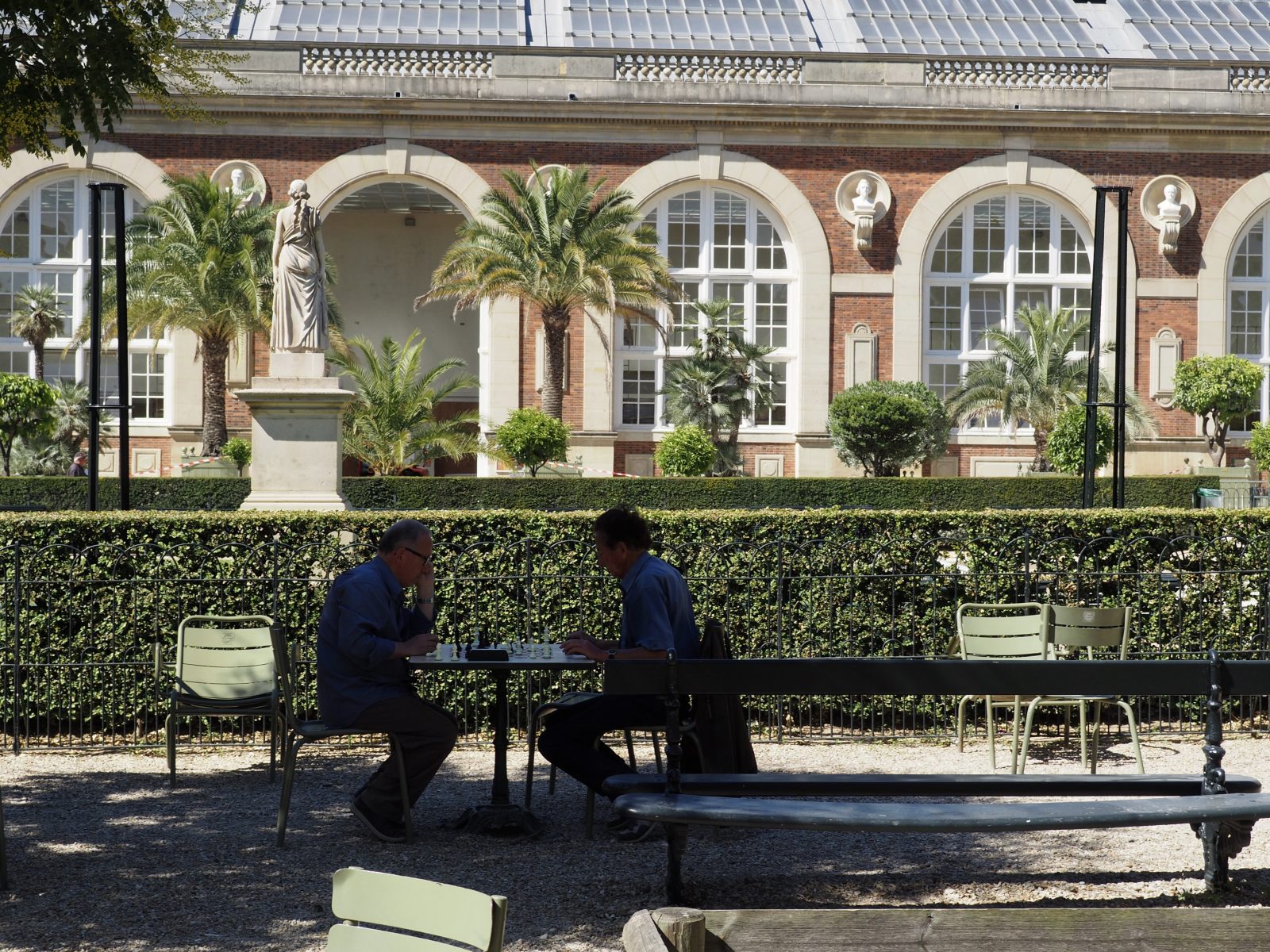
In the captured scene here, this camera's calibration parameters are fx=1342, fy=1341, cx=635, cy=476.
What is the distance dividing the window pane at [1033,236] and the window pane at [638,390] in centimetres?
961

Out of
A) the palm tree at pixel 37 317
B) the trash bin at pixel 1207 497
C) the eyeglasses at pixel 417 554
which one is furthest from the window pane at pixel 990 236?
the eyeglasses at pixel 417 554

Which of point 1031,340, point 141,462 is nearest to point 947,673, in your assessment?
point 1031,340

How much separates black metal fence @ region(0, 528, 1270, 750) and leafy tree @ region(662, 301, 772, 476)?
21.4 metres

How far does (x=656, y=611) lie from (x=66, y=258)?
30.2 metres

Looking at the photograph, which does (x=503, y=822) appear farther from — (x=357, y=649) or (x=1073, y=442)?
(x=1073, y=442)

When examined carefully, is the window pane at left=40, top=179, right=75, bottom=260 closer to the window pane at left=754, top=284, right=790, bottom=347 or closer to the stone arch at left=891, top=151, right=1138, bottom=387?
the window pane at left=754, top=284, right=790, bottom=347

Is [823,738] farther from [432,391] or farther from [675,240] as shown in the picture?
[675,240]

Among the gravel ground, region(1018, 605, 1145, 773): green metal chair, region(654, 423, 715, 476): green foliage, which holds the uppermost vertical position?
region(654, 423, 715, 476): green foliage

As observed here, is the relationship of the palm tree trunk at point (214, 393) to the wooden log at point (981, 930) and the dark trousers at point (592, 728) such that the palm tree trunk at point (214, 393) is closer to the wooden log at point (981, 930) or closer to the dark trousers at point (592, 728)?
the dark trousers at point (592, 728)

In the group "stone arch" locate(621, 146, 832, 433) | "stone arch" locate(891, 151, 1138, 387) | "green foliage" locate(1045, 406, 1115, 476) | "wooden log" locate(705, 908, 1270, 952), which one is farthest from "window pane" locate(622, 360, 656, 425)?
"wooden log" locate(705, 908, 1270, 952)

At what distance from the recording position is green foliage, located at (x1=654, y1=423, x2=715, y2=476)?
28.0 metres

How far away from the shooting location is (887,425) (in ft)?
93.5

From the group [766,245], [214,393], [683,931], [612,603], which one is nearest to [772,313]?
[766,245]

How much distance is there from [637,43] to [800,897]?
31966 millimetres
